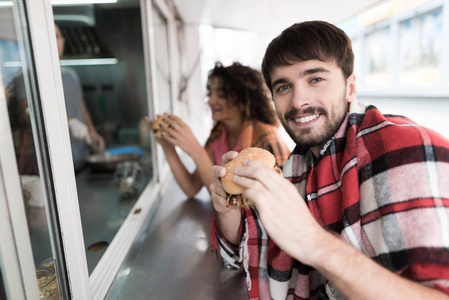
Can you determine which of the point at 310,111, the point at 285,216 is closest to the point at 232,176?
the point at 285,216

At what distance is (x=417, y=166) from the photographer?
0.50 metres

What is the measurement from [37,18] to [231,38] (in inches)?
86.7

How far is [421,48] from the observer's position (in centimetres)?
547

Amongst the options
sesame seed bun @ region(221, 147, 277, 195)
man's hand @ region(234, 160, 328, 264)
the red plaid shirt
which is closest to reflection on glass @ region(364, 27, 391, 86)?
the red plaid shirt

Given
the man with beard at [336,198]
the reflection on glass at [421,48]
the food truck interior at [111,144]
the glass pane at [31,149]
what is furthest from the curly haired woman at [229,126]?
the reflection on glass at [421,48]

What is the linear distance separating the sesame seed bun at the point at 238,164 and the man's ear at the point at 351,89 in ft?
1.04

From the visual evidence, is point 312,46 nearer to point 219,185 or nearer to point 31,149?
point 219,185

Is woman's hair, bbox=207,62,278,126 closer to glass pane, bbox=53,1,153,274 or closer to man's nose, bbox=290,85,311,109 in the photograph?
glass pane, bbox=53,1,153,274

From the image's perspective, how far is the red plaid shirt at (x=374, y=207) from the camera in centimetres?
46

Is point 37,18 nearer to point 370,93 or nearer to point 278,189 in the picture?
point 278,189

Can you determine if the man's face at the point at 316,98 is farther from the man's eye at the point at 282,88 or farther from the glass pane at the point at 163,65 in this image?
the glass pane at the point at 163,65

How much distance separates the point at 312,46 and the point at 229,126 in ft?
3.01

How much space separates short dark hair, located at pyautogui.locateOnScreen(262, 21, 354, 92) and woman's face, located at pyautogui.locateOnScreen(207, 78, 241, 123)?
0.73 m

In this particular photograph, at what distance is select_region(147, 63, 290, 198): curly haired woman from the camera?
120 cm
